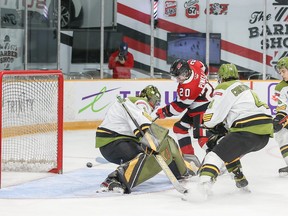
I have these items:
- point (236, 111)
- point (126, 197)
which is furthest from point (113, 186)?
point (236, 111)

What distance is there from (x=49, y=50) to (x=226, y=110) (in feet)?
18.3

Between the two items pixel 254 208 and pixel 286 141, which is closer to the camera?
pixel 254 208

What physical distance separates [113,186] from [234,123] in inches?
33.7

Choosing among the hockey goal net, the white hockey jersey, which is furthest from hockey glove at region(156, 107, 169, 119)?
the white hockey jersey

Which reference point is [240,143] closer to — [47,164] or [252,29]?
[47,164]

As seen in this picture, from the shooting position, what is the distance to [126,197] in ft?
17.2

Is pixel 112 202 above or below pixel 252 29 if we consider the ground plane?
below

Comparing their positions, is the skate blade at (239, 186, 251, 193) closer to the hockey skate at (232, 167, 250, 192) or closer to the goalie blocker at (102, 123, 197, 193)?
the hockey skate at (232, 167, 250, 192)

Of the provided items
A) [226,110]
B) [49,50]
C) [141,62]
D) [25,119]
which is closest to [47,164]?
[25,119]

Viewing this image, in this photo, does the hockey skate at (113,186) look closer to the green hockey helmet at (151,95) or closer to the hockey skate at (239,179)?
the green hockey helmet at (151,95)

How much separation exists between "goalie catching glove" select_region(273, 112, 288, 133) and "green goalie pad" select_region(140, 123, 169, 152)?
1.34m

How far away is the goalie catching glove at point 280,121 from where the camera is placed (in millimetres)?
6305

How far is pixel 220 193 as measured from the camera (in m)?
5.47

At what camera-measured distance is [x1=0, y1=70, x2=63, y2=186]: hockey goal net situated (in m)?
6.34
